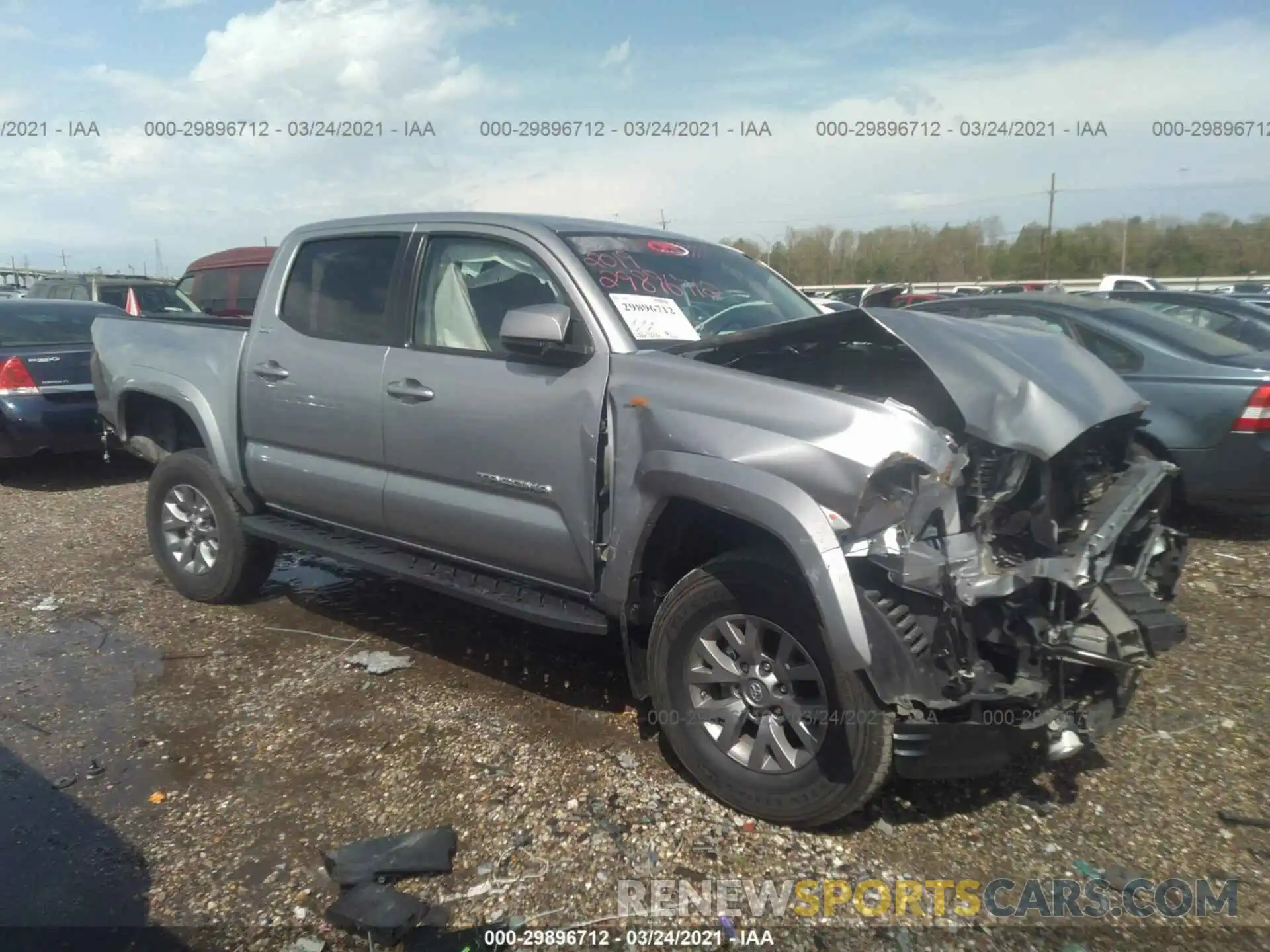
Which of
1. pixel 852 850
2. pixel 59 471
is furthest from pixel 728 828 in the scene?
pixel 59 471

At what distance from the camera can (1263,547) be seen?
578cm

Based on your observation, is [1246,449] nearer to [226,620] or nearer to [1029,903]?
[1029,903]

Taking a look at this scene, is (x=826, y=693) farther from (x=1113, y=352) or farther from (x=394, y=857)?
(x=1113, y=352)

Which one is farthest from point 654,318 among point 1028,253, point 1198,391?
point 1028,253

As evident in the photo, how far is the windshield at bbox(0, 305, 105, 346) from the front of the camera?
7965 mm

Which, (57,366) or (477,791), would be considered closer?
(477,791)

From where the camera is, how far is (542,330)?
10.8 ft

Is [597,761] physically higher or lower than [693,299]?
lower

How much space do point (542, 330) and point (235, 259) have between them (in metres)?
12.2

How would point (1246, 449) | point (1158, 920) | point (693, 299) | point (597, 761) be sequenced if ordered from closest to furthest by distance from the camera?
point (1158, 920)
point (597, 761)
point (693, 299)
point (1246, 449)

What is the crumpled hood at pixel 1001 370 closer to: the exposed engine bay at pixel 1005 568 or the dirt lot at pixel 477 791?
the exposed engine bay at pixel 1005 568

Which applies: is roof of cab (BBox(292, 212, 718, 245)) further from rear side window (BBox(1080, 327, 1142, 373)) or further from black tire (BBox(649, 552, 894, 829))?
rear side window (BBox(1080, 327, 1142, 373))

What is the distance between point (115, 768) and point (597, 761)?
183cm

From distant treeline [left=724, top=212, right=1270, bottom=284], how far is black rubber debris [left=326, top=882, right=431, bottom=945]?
3681cm
